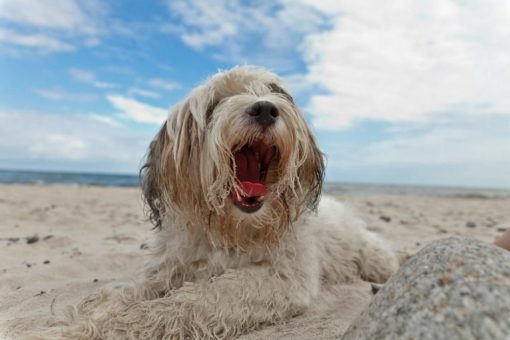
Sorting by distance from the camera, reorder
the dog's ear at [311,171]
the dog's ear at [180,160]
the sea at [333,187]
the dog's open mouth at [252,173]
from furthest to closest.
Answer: the sea at [333,187]
the dog's ear at [311,171]
the dog's ear at [180,160]
the dog's open mouth at [252,173]

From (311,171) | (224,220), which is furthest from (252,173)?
(311,171)

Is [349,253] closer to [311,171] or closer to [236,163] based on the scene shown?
[311,171]

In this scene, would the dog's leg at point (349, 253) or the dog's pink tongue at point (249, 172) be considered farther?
the dog's leg at point (349, 253)

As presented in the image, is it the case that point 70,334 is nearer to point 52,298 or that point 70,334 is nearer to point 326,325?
point 52,298

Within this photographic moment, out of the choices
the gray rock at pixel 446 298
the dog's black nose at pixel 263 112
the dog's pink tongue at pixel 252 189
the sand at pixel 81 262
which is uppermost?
the dog's black nose at pixel 263 112

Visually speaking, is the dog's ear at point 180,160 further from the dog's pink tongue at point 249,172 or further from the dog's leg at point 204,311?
the dog's leg at point 204,311

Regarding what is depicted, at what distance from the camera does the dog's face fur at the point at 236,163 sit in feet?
10.6

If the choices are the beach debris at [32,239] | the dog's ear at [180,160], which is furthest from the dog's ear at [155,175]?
the beach debris at [32,239]

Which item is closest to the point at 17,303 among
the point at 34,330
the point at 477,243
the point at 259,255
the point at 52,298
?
the point at 52,298

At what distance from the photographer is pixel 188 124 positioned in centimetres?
366

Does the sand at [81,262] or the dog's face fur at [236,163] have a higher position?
the dog's face fur at [236,163]

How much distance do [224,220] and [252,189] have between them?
311 millimetres

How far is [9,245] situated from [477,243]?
5.78 m

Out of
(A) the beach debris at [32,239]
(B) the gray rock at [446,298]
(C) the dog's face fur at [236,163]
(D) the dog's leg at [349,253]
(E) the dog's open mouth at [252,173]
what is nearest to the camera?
(B) the gray rock at [446,298]
